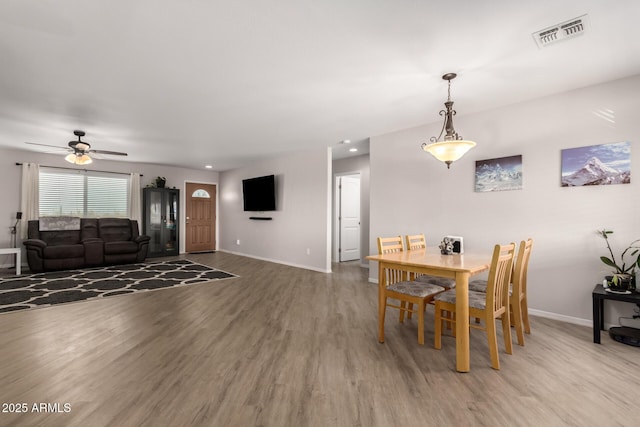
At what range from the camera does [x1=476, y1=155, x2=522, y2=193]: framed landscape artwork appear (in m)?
3.46

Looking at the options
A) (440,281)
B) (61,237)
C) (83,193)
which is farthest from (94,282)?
(440,281)

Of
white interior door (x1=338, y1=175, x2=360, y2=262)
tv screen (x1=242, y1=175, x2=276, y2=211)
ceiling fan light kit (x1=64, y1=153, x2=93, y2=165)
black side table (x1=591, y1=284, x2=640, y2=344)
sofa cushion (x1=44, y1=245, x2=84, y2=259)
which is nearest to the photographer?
black side table (x1=591, y1=284, x2=640, y2=344)

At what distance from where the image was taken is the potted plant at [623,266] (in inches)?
102

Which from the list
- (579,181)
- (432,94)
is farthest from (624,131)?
(432,94)

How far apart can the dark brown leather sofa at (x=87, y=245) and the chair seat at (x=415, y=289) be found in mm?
6215

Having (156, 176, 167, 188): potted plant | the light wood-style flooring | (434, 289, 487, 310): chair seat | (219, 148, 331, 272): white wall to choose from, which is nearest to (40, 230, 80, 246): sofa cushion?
(156, 176, 167, 188): potted plant

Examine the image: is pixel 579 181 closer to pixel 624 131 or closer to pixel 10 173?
pixel 624 131

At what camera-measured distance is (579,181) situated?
3070 millimetres

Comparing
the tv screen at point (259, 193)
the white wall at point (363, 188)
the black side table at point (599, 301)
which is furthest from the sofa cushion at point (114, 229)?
the black side table at point (599, 301)

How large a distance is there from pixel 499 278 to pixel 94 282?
18.7ft

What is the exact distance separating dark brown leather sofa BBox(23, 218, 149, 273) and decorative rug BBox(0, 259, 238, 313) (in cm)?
23

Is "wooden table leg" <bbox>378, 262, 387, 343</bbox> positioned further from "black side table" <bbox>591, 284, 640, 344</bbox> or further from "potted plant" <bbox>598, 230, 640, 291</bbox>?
"potted plant" <bbox>598, 230, 640, 291</bbox>

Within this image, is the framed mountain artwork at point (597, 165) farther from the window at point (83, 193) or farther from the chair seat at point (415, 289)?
the window at point (83, 193)

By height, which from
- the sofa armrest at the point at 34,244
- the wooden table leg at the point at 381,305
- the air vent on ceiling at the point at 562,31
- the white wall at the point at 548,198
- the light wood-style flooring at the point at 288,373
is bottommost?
the light wood-style flooring at the point at 288,373
